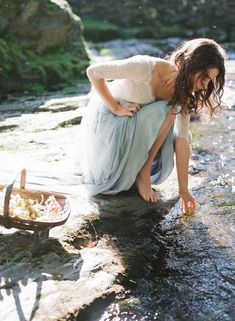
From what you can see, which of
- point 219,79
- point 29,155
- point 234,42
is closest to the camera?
point 219,79

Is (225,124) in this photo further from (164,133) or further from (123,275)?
(123,275)

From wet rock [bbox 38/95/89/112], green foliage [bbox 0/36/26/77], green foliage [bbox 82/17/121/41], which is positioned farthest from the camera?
green foliage [bbox 82/17/121/41]

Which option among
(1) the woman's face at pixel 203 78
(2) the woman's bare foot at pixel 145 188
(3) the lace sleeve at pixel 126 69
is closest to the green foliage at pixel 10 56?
(3) the lace sleeve at pixel 126 69

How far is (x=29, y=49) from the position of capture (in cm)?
877

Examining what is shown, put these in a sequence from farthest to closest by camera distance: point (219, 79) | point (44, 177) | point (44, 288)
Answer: point (44, 177)
point (219, 79)
point (44, 288)

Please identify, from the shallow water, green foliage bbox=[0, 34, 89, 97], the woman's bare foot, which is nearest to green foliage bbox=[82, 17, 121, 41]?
green foliage bbox=[0, 34, 89, 97]

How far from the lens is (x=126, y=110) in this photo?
12.6 feet

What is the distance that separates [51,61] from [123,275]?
6.35 metres

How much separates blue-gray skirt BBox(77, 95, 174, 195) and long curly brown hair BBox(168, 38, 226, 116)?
0.70ft

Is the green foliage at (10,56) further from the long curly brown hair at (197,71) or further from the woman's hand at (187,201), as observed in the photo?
the woman's hand at (187,201)

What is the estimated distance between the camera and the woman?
3553 millimetres

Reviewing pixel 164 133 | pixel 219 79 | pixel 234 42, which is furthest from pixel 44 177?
pixel 234 42

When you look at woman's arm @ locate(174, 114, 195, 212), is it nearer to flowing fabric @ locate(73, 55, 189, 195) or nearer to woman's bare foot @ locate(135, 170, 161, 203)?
flowing fabric @ locate(73, 55, 189, 195)

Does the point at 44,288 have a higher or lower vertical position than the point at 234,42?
higher
